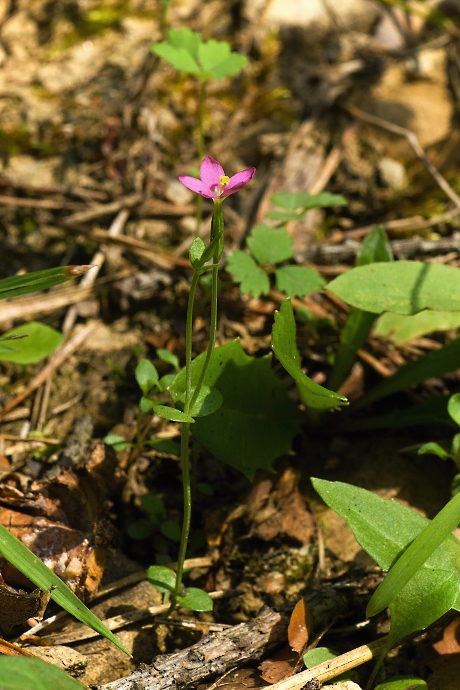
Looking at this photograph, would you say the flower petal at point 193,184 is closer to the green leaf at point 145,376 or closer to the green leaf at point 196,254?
the green leaf at point 196,254

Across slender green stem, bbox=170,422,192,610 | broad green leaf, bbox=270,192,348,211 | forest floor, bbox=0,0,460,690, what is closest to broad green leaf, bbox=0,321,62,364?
forest floor, bbox=0,0,460,690

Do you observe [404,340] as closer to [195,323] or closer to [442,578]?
[195,323]

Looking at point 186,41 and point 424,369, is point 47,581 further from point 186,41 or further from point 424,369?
point 186,41

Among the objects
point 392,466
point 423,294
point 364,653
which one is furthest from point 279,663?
point 423,294

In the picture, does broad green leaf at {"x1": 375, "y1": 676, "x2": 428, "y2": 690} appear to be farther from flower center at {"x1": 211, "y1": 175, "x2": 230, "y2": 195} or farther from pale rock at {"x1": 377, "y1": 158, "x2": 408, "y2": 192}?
pale rock at {"x1": 377, "y1": 158, "x2": 408, "y2": 192}

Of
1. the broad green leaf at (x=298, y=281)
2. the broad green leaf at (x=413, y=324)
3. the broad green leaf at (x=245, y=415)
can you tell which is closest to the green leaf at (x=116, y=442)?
the broad green leaf at (x=245, y=415)
